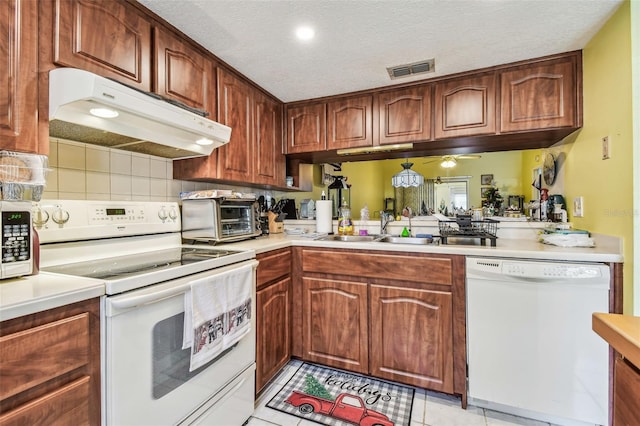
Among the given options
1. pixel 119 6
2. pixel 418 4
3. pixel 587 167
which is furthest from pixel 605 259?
pixel 119 6

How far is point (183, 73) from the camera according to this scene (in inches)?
63.4

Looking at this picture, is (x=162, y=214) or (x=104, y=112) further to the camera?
(x=162, y=214)

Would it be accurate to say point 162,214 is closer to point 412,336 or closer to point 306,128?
point 306,128

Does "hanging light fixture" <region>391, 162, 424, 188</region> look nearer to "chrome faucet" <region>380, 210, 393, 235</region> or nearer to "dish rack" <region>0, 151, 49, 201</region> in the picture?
"chrome faucet" <region>380, 210, 393, 235</region>

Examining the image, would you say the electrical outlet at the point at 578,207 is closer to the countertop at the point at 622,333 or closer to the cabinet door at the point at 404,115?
the cabinet door at the point at 404,115

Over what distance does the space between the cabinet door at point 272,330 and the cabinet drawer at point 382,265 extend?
0.83 feet

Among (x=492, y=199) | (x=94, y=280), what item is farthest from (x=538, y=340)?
(x=94, y=280)

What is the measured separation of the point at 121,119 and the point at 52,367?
94 cm

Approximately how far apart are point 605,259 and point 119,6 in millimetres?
2535

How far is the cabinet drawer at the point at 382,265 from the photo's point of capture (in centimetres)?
168

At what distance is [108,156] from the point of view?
61.1 inches

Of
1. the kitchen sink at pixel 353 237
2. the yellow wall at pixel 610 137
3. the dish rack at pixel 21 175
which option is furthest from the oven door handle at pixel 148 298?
the yellow wall at pixel 610 137

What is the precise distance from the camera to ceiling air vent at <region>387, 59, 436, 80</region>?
188 centimetres

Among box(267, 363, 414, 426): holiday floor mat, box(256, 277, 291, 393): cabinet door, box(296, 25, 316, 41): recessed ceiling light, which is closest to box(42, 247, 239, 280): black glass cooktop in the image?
box(256, 277, 291, 393): cabinet door
